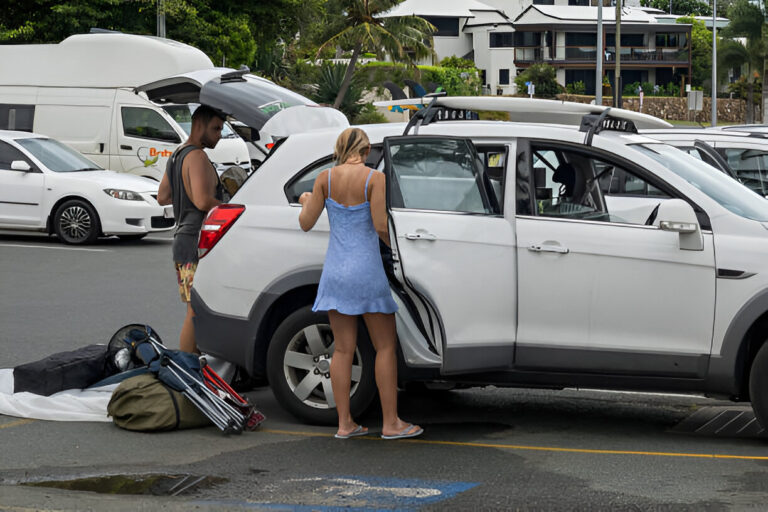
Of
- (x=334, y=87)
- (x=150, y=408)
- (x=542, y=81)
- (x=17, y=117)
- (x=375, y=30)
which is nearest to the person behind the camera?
(x=150, y=408)

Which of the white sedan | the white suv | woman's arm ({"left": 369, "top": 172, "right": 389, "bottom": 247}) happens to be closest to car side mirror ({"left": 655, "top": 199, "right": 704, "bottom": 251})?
the white suv

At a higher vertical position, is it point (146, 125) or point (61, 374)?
point (146, 125)

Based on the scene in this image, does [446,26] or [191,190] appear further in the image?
[446,26]

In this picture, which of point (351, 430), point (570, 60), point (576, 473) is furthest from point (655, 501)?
point (570, 60)

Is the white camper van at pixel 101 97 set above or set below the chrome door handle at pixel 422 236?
above

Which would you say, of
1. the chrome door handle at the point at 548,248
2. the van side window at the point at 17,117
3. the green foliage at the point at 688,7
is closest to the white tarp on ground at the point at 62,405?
the chrome door handle at the point at 548,248

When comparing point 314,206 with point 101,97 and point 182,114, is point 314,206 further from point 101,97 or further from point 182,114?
point 182,114

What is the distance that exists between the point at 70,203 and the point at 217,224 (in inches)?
426

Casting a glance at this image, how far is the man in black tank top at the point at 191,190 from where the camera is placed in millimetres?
7754

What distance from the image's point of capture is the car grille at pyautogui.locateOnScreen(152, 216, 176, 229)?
17.4m

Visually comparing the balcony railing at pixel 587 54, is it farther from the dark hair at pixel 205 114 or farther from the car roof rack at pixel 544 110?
the car roof rack at pixel 544 110

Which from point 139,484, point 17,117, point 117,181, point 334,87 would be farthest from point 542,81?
point 139,484

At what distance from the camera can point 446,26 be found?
10612 centimetres

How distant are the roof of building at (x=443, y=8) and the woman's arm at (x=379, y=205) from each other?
323ft
